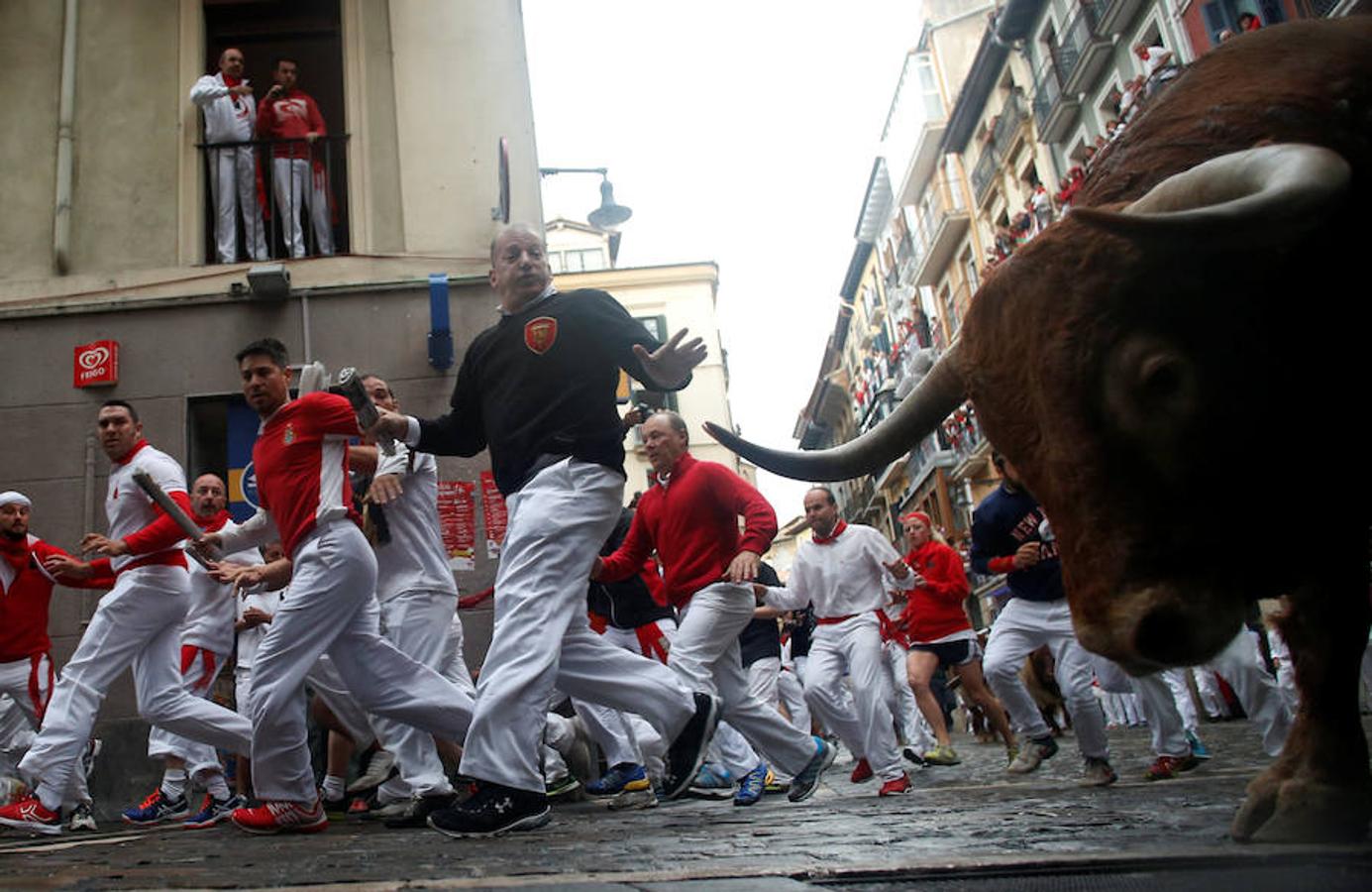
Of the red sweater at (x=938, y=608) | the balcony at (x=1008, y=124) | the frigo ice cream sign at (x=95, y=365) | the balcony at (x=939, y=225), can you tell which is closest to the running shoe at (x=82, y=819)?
the frigo ice cream sign at (x=95, y=365)

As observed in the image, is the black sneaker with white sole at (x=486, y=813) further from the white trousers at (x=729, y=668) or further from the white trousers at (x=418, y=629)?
the white trousers at (x=418, y=629)

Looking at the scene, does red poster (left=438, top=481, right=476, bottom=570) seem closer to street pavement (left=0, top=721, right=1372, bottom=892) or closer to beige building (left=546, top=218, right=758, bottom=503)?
street pavement (left=0, top=721, right=1372, bottom=892)

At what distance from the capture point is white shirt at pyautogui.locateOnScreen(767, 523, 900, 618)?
883cm

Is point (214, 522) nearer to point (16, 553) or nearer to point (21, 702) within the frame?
point (16, 553)

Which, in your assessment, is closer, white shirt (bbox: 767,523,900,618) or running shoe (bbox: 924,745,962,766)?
white shirt (bbox: 767,523,900,618)

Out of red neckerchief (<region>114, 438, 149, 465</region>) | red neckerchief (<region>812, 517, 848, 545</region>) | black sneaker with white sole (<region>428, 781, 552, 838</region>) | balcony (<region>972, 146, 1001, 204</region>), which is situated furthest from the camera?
balcony (<region>972, 146, 1001, 204</region>)

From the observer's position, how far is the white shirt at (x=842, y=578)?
29.0 feet

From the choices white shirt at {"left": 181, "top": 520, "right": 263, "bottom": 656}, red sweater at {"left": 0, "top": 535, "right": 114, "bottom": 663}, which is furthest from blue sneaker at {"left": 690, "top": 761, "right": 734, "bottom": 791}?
red sweater at {"left": 0, "top": 535, "right": 114, "bottom": 663}

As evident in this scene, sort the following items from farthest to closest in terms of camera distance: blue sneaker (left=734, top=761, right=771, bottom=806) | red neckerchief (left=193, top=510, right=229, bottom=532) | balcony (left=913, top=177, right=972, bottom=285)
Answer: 1. balcony (left=913, top=177, right=972, bottom=285)
2. red neckerchief (left=193, top=510, right=229, bottom=532)
3. blue sneaker (left=734, top=761, right=771, bottom=806)

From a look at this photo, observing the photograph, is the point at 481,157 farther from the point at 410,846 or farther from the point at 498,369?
the point at 410,846

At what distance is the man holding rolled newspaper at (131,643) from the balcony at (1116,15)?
2484cm

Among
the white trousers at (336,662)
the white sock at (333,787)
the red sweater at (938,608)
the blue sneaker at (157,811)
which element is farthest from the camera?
the red sweater at (938,608)

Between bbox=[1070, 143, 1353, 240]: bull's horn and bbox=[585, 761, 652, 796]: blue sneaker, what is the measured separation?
5956 millimetres

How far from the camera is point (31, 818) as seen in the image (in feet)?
21.6
